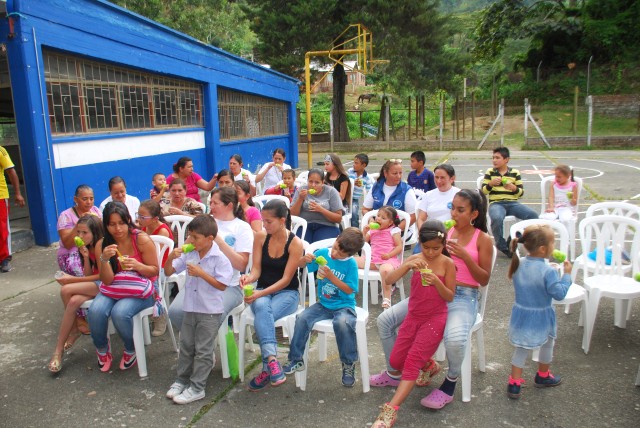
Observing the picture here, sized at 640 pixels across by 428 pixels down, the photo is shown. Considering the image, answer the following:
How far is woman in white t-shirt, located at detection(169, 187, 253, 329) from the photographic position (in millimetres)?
3732

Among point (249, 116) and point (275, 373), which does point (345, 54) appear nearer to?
point (249, 116)

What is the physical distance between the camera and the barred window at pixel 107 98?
25.1 ft

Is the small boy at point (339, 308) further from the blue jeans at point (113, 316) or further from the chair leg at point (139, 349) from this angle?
the blue jeans at point (113, 316)

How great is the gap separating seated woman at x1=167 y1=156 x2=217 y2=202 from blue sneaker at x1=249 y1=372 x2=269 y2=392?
10.9ft

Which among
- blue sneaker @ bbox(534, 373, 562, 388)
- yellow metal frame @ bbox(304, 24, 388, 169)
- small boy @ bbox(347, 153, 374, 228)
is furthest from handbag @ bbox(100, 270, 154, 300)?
yellow metal frame @ bbox(304, 24, 388, 169)

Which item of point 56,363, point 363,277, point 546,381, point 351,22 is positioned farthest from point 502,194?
point 351,22

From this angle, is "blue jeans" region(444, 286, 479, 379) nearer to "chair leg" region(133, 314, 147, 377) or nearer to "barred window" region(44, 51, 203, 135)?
"chair leg" region(133, 314, 147, 377)

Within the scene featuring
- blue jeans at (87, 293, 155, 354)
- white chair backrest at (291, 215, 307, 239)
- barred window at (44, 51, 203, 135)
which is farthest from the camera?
barred window at (44, 51, 203, 135)

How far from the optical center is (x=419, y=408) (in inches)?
127

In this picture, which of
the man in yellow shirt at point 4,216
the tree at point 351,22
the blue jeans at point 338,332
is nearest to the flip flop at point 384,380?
the blue jeans at point 338,332

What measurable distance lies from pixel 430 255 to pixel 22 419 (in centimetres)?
272

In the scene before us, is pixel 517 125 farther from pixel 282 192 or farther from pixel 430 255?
pixel 430 255

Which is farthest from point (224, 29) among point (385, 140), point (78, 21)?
point (78, 21)

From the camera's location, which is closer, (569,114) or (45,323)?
(45,323)
